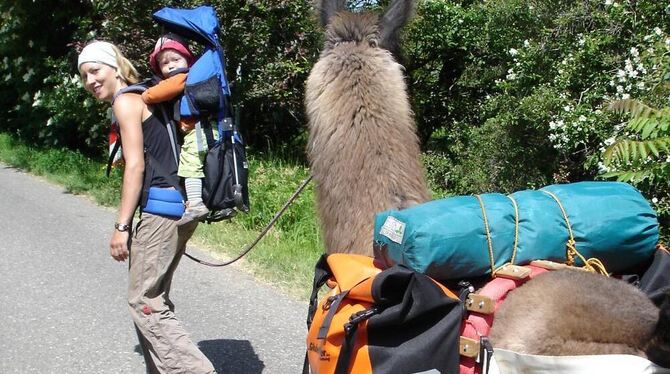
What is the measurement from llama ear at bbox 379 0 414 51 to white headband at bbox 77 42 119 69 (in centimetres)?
143

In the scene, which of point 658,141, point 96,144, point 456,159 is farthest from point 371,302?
point 96,144

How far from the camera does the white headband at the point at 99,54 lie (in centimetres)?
361

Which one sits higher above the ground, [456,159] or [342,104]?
[342,104]

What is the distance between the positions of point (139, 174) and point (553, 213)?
212cm

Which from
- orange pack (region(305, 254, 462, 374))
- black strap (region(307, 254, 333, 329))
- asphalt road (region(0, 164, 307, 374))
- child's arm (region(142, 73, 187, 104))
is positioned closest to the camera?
orange pack (region(305, 254, 462, 374))

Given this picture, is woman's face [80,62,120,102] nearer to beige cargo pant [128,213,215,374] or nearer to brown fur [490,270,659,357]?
beige cargo pant [128,213,215,374]

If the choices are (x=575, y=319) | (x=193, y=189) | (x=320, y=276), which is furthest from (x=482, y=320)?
(x=193, y=189)

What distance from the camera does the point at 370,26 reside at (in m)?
3.45

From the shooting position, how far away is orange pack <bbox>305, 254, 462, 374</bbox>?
7.25ft

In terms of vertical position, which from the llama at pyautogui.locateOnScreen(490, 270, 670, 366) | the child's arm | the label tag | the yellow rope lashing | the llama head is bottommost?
the llama at pyautogui.locateOnScreen(490, 270, 670, 366)

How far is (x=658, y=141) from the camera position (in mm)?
3721

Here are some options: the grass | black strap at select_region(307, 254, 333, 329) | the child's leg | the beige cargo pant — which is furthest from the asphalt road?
black strap at select_region(307, 254, 333, 329)

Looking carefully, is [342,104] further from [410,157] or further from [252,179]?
[252,179]

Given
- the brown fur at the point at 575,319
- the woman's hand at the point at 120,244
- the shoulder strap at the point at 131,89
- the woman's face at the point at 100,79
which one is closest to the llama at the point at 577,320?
the brown fur at the point at 575,319
